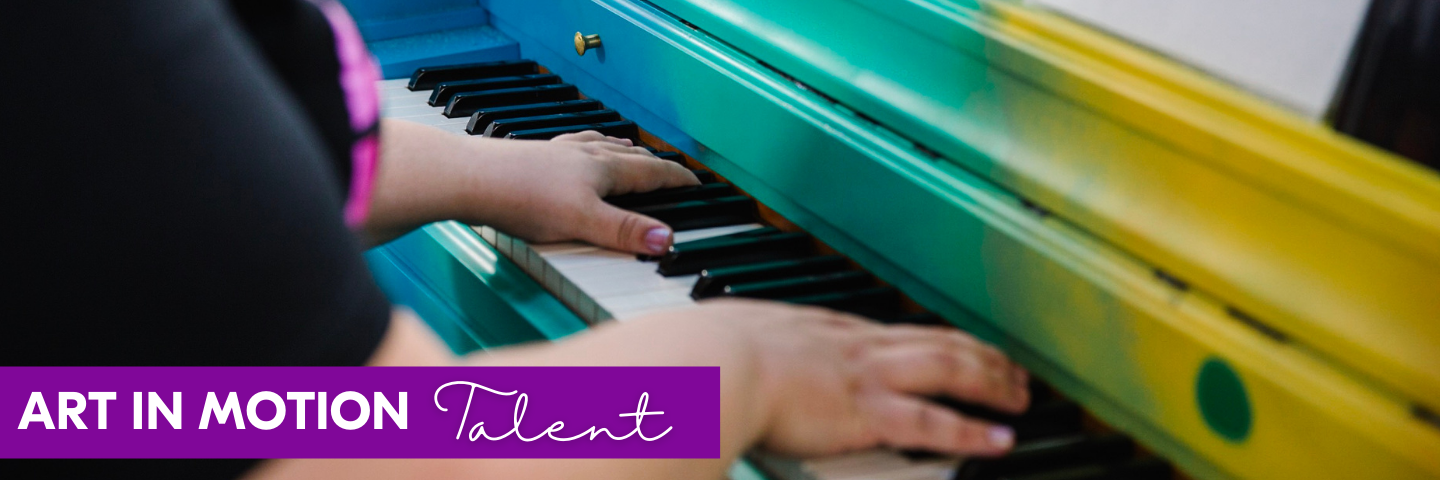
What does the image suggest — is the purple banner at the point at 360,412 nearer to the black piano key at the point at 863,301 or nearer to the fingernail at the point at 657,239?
the black piano key at the point at 863,301

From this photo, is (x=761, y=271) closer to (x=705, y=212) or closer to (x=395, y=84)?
(x=705, y=212)

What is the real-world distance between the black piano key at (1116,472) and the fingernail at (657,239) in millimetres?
497

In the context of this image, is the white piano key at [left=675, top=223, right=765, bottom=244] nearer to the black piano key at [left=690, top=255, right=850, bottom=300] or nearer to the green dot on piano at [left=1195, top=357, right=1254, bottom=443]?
the black piano key at [left=690, top=255, right=850, bottom=300]

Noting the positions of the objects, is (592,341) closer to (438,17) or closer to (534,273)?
(534,273)

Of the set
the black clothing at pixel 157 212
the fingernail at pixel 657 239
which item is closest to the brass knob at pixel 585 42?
the fingernail at pixel 657 239

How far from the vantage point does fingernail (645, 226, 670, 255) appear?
Answer: 1.37 m

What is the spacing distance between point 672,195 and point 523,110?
34 cm

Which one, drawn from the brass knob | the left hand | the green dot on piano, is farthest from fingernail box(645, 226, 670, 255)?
the green dot on piano

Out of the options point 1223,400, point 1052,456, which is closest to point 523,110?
point 1052,456

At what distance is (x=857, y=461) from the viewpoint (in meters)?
1.02

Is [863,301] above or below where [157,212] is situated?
below

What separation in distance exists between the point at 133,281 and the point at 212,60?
0.13 metres

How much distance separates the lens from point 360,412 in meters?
0.84

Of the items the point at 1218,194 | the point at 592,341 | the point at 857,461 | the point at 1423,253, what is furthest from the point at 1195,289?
the point at 592,341
